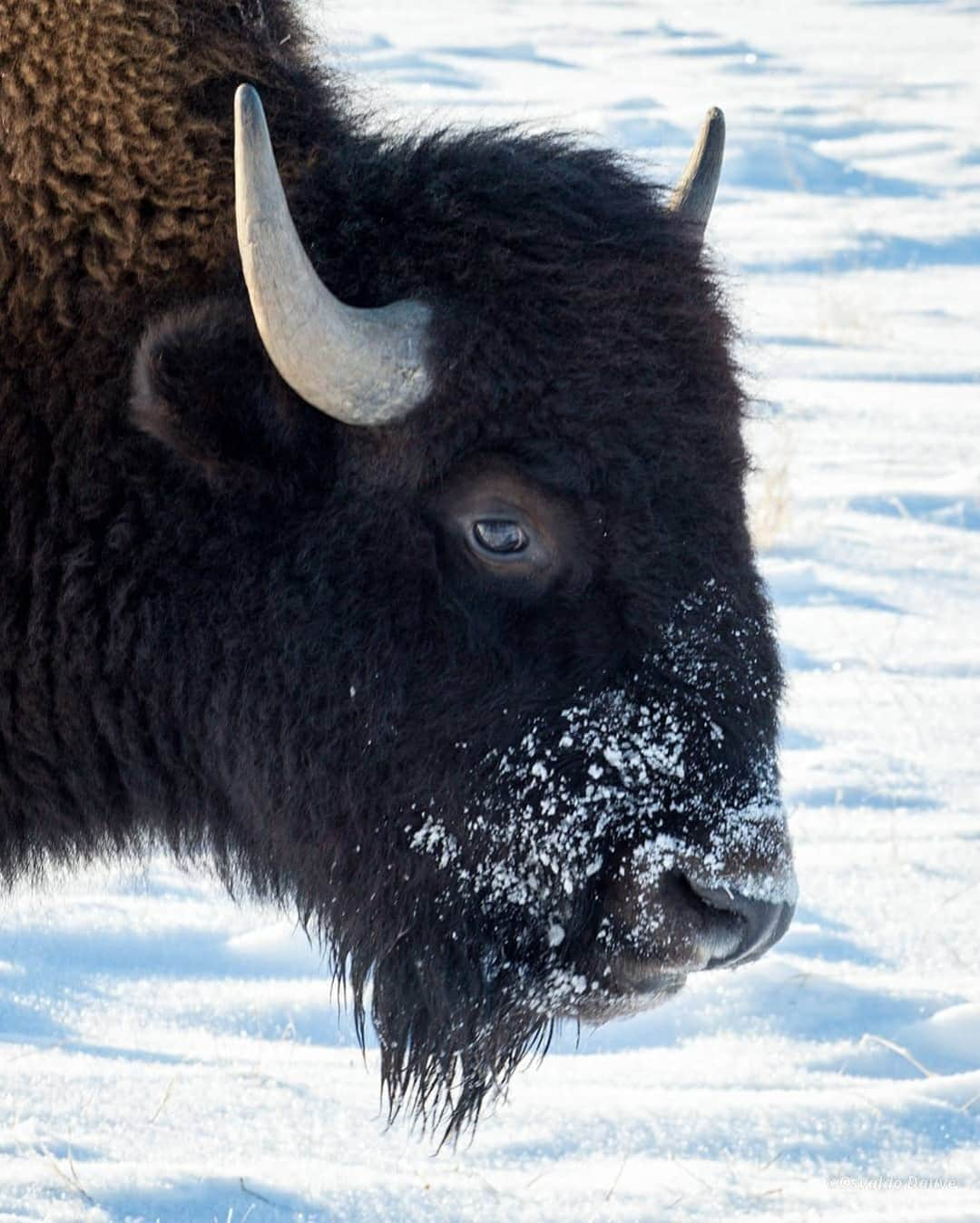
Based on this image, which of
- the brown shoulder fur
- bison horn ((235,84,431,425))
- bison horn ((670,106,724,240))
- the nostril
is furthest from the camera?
bison horn ((670,106,724,240))

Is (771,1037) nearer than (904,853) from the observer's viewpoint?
Yes

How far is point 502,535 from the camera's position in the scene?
8.81 feet

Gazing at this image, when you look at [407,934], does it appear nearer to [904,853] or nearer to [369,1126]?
[369,1126]

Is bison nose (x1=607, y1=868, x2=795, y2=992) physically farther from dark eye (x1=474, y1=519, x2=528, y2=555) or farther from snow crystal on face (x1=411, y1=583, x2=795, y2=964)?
dark eye (x1=474, y1=519, x2=528, y2=555)

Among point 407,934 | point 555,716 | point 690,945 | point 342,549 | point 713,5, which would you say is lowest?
point 713,5

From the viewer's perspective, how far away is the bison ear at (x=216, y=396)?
2.67m

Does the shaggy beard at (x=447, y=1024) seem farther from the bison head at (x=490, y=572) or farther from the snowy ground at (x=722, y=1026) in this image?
the snowy ground at (x=722, y=1026)

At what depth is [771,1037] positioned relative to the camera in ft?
13.2

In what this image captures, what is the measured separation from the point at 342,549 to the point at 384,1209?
4.31 ft

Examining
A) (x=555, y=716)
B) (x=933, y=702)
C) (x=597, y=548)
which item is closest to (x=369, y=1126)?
(x=555, y=716)

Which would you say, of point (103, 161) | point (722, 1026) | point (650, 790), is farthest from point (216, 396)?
point (722, 1026)

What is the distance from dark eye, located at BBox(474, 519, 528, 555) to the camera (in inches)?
106

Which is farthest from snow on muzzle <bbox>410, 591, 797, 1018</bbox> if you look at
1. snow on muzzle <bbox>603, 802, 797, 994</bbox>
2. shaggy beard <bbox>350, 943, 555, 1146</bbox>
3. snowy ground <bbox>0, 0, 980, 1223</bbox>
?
snowy ground <bbox>0, 0, 980, 1223</bbox>

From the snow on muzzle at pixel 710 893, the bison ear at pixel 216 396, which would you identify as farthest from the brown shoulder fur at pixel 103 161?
the snow on muzzle at pixel 710 893
